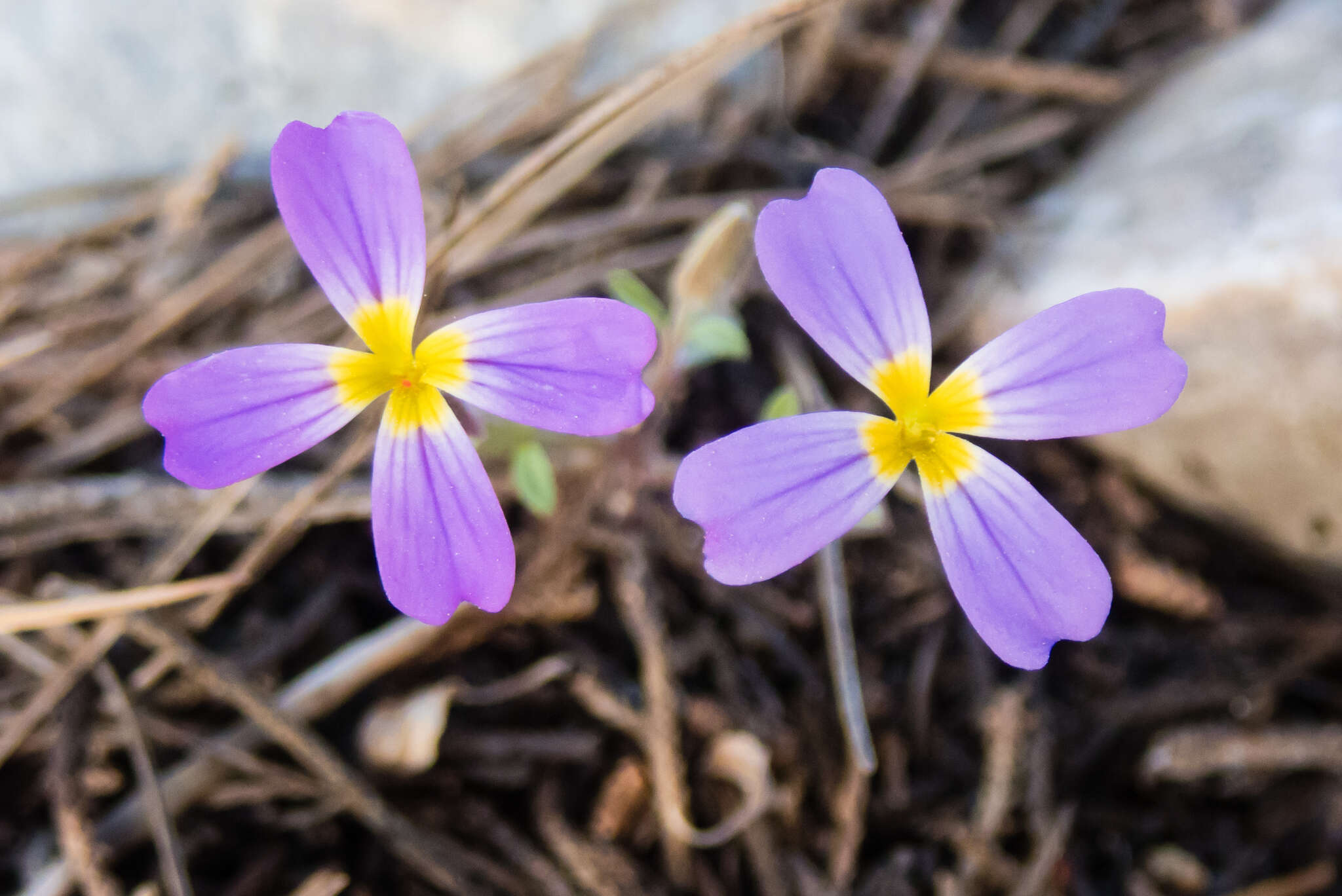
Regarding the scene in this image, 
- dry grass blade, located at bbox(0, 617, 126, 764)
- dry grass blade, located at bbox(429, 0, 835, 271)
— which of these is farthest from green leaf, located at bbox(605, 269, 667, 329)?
dry grass blade, located at bbox(0, 617, 126, 764)

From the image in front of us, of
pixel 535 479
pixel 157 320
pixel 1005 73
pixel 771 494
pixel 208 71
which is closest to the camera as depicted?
pixel 771 494

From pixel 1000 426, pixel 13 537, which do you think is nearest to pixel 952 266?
pixel 1000 426

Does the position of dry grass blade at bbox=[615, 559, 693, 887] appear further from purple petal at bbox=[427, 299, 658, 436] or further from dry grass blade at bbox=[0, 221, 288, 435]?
dry grass blade at bbox=[0, 221, 288, 435]

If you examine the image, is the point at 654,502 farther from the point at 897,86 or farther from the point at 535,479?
the point at 897,86

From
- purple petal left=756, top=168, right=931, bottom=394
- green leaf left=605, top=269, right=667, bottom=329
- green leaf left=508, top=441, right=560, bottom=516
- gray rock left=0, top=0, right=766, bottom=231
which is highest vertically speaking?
gray rock left=0, top=0, right=766, bottom=231

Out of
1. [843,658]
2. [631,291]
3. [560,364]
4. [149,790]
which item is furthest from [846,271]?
[149,790]

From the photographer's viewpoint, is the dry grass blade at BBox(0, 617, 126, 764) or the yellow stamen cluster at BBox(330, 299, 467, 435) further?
the dry grass blade at BBox(0, 617, 126, 764)

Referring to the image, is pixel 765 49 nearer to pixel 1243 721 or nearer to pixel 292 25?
pixel 292 25
